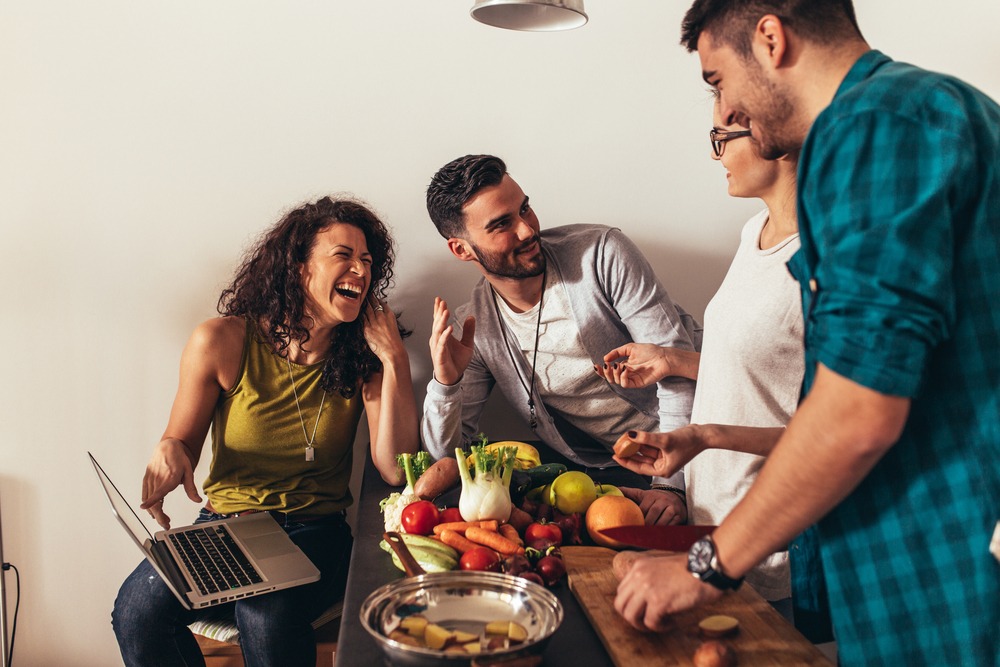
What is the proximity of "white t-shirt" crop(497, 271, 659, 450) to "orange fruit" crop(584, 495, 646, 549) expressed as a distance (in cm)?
73

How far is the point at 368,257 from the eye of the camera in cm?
216

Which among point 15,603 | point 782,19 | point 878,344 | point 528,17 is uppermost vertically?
point 528,17

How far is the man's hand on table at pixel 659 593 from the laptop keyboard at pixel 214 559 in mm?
871

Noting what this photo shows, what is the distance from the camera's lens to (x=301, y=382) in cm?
215

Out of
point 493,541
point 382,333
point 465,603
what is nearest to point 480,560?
point 493,541

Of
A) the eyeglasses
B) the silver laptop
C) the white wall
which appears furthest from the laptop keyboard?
the eyeglasses

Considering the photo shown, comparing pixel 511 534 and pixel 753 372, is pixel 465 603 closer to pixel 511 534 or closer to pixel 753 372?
pixel 511 534

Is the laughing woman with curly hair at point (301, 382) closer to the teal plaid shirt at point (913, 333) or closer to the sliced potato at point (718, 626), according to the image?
the sliced potato at point (718, 626)

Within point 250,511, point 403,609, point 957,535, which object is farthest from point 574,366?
point 957,535

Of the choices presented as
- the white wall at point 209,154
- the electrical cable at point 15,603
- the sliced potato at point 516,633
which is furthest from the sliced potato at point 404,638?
the electrical cable at point 15,603

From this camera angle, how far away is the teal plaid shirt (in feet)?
2.73

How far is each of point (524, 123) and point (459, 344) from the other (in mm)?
740

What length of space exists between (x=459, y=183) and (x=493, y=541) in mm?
1058

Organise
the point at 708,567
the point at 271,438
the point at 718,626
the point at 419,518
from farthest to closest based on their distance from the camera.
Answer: the point at 271,438
the point at 419,518
the point at 718,626
the point at 708,567
